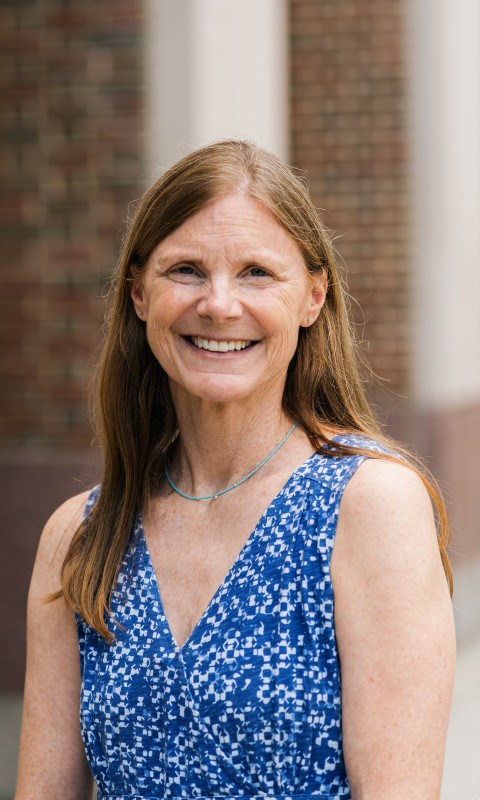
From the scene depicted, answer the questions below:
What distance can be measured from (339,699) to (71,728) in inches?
26.6

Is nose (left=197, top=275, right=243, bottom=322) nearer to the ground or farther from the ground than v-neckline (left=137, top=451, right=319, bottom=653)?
farther from the ground

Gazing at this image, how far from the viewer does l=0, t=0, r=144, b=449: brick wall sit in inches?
211

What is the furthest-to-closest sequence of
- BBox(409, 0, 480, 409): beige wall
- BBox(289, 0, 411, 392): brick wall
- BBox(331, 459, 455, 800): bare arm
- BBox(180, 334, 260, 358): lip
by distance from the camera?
BBox(289, 0, 411, 392): brick wall < BBox(409, 0, 480, 409): beige wall < BBox(180, 334, 260, 358): lip < BBox(331, 459, 455, 800): bare arm

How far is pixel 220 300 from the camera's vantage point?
2.09m

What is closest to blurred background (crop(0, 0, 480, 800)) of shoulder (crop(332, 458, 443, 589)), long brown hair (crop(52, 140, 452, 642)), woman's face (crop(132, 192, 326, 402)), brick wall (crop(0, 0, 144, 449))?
brick wall (crop(0, 0, 144, 449))

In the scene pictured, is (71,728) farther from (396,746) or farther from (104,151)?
(104,151)

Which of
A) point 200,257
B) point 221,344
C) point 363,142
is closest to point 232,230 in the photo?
point 200,257

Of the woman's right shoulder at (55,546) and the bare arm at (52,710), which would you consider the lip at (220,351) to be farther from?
the bare arm at (52,710)

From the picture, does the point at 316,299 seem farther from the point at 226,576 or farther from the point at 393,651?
the point at 393,651

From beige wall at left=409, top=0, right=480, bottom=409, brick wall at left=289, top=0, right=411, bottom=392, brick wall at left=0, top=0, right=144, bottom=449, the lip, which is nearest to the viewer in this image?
the lip

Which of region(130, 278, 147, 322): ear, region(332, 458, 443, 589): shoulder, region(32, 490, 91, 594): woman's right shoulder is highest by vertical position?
region(130, 278, 147, 322): ear

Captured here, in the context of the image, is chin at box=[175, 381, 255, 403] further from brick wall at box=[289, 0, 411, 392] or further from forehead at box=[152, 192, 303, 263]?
brick wall at box=[289, 0, 411, 392]

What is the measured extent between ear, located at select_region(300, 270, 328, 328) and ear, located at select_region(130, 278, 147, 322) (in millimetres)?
332

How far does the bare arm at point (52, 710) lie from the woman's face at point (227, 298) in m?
0.57
